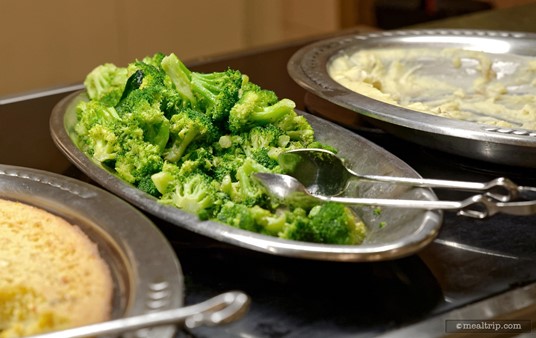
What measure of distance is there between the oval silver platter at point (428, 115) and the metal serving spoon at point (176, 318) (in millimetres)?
747

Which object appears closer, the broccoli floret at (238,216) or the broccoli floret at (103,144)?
the broccoli floret at (238,216)

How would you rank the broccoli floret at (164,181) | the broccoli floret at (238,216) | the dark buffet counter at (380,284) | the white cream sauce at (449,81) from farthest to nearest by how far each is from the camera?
the white cream sauce at (449,81)
the broccoli floret at (164,181)
the broccoli floret at (238,216)
the dark buffet counter at (380,284)

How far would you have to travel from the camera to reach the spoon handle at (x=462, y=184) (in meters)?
1.11

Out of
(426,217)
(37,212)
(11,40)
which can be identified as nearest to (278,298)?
(426,217)

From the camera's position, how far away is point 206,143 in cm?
142

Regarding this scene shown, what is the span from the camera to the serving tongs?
110 cm

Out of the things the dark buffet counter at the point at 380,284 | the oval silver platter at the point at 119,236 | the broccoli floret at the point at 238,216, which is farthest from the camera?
the broccoli floret at the point at 238,216

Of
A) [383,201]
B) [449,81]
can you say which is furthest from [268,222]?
[449,81]

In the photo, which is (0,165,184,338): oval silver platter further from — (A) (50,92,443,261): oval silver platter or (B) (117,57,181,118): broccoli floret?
(B) (117,57,181,118): broccoli floret

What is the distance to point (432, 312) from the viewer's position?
42.6 inches

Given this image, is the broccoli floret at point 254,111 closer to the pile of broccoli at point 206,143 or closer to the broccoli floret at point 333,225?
the pile of broccoli at point 206,143

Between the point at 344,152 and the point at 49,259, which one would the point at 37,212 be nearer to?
the point at 49,259

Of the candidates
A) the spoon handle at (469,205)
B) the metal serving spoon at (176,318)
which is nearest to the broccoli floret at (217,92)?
the spoon handle at (469,205)

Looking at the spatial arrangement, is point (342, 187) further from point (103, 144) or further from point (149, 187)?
point (103, 144)
